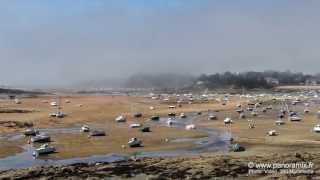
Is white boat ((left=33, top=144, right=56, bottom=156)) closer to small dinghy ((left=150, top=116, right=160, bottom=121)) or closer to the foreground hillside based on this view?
the foreground hillside

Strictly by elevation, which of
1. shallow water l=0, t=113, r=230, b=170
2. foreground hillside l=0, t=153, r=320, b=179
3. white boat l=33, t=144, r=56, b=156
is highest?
foreground hillside l=0, t=153, r=320, b=179

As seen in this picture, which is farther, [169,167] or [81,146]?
[81,146]

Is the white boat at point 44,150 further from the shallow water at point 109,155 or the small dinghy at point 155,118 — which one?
the small dinghy at point 155,118

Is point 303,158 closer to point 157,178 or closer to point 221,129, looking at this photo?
point 157,178

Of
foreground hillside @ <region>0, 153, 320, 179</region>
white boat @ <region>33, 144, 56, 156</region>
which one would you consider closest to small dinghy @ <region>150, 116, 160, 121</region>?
white boat @ <region>33, 144, 56, 156</region>

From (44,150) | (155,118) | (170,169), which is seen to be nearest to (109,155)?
(44,150)

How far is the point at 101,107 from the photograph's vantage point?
13762 centimetres

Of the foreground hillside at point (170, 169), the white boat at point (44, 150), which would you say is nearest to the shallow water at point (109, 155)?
the white boat at point (44, 150)

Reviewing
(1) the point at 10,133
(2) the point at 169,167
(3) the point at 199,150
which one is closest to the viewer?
(2) the point at 169,167

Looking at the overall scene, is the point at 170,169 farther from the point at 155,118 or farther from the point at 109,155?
the point at 155,118

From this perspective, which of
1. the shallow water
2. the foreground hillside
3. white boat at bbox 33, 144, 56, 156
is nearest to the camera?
the foreground hillside

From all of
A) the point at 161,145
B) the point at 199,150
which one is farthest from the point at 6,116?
the point at 199,150

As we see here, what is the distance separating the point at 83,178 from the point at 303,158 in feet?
59.4

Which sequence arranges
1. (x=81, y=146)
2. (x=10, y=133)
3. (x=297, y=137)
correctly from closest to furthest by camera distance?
(x=81, y=146) → (x=297, y=137) → (x=10, y=133)
